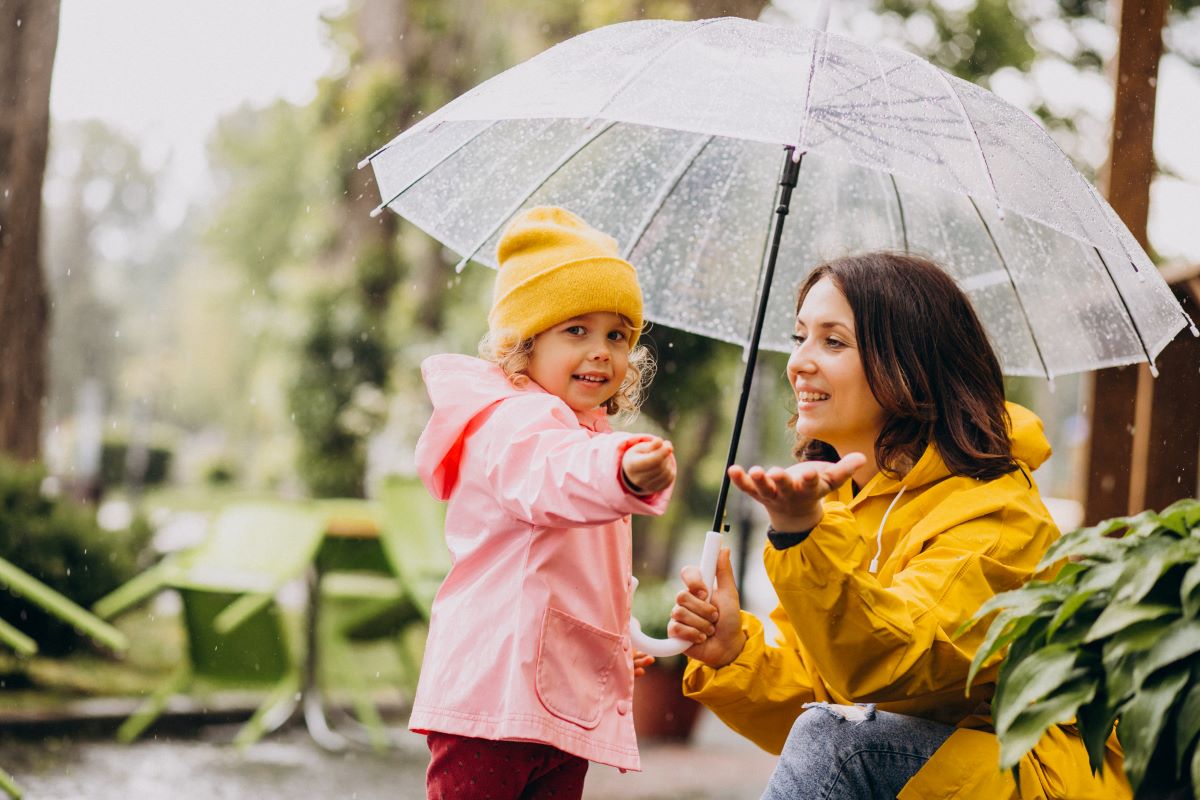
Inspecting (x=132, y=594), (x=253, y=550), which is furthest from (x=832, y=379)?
(x=132, y=594)

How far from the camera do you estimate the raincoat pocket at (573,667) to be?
7.95 ft

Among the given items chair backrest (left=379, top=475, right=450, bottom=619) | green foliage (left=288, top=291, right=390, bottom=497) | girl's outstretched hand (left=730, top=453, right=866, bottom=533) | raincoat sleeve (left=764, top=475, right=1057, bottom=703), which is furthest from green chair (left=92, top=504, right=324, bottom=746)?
girl's outstretched hand (left=730, top=453, right=866, bottom=533)

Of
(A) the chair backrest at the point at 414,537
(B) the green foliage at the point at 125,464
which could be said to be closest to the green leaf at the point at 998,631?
(A) the chair backrest at the point at 414,537

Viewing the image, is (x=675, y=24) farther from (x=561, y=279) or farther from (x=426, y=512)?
(x=426, y=512)

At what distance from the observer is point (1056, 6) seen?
12.0m

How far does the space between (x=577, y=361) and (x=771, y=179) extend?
Result: 1063mm

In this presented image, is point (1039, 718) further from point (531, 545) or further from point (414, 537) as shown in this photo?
point (414, 537)

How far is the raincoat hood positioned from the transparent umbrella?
1.47 ft

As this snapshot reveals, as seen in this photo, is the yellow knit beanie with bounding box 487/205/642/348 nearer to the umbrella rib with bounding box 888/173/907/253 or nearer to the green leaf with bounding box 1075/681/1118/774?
the umbrella rib with bounding box 888/173/907/253

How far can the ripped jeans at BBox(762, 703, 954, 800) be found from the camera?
2.47 metres

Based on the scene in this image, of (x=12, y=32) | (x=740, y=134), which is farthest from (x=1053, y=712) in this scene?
(x=12, y=32)

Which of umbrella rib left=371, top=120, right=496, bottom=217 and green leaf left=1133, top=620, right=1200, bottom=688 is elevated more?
umbrella rib left=371, top=120, right=496, bottom=217

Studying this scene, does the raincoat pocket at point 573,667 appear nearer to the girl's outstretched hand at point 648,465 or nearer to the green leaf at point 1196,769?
the girl's outstretched hand at point 648,465

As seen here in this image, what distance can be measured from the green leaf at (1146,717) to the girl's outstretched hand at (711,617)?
2.70 ft
